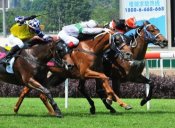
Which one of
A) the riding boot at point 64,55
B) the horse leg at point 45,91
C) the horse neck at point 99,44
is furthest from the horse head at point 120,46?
the horse leg at point 45,91

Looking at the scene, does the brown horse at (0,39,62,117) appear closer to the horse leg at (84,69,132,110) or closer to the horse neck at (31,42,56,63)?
the horse neck at (31,42,56,63)

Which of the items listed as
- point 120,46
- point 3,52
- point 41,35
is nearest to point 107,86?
point 120,46

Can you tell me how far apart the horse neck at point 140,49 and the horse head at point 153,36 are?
103 millimetres

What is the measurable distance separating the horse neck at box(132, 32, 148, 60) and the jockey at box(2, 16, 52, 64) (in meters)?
1.71

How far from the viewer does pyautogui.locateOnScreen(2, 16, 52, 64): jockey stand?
12.4 metres

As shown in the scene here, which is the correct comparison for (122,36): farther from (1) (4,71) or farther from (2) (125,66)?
(1) (4,71)

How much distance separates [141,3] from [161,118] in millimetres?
13305

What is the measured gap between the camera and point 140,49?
13.0m

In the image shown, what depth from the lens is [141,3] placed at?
79.8 feet

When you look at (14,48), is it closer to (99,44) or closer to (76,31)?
(76,31)

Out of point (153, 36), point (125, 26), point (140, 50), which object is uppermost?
point (125, 26)

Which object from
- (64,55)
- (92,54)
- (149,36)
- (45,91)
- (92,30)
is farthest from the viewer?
(149,36)

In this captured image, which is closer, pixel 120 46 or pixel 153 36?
pixel 120 46

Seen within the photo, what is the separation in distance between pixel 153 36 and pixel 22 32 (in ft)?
7.84
